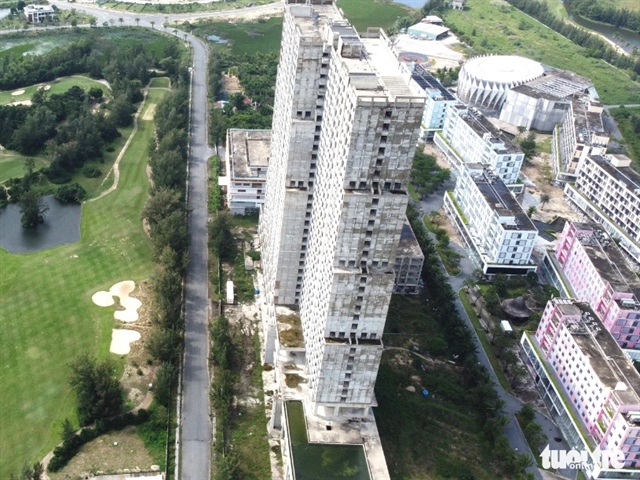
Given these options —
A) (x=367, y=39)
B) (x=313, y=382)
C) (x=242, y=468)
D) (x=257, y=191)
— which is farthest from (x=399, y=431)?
(x=257, y=191)

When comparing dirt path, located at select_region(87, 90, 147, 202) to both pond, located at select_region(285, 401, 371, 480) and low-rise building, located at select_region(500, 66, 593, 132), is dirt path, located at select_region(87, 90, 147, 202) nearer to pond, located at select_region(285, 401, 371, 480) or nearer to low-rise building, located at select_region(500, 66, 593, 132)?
pond, located at select_region(285, 401, 371, 480)

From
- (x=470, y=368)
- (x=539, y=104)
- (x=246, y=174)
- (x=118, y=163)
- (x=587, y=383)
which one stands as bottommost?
(x=118, y=163)

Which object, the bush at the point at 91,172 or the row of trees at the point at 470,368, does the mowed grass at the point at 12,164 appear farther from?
the row of trees at the point at 470,368

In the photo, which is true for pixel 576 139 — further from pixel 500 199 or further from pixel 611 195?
pixel 500 199

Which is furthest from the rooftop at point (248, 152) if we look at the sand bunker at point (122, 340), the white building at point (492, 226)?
the white building at point (492, 226)

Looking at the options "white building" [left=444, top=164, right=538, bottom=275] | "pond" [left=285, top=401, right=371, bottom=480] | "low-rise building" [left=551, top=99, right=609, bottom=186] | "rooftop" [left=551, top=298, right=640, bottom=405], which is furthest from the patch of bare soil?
"low-rise building" [left=551, top=99, right=609, bottom=186]

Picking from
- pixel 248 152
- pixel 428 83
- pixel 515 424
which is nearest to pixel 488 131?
pixel 428 83

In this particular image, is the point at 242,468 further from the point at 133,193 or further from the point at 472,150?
the point at 472,150
